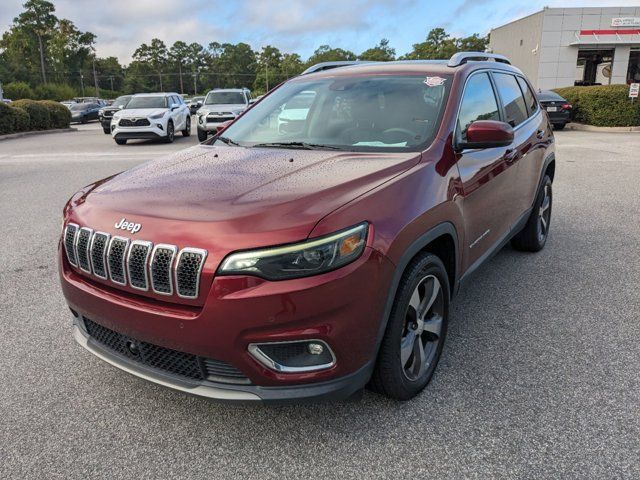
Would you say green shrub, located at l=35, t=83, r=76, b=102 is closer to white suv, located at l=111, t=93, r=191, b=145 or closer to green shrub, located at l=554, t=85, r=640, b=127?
white suv, located at l=111, t=93, r=191, b=145

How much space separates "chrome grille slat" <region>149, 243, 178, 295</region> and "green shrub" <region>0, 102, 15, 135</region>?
22.1 m

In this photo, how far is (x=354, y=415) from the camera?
102 inches

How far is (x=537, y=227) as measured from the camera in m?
4.94

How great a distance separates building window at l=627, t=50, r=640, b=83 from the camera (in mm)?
37500

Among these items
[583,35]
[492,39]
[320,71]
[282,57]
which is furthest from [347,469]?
[282,57]

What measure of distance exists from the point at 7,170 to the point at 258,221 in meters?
11.4

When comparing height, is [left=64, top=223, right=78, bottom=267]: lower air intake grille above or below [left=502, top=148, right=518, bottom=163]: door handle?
below

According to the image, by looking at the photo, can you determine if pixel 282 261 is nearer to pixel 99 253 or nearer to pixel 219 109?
pixel 99 253

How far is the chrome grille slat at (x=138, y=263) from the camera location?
84.4 inches

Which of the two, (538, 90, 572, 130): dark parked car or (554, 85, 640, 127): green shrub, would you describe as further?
(554, 85, 640, 127): green shrub

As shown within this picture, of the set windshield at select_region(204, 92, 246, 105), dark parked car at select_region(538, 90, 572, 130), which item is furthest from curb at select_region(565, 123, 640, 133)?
windshield at select_region(204, 92, 246, 105)

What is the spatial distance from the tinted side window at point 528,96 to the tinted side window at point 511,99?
0.51 ft

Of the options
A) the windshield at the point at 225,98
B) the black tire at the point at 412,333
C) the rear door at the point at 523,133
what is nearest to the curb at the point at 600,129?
the windshield at the point at 225,98

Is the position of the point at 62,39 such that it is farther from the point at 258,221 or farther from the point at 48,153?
the point at 258,221
